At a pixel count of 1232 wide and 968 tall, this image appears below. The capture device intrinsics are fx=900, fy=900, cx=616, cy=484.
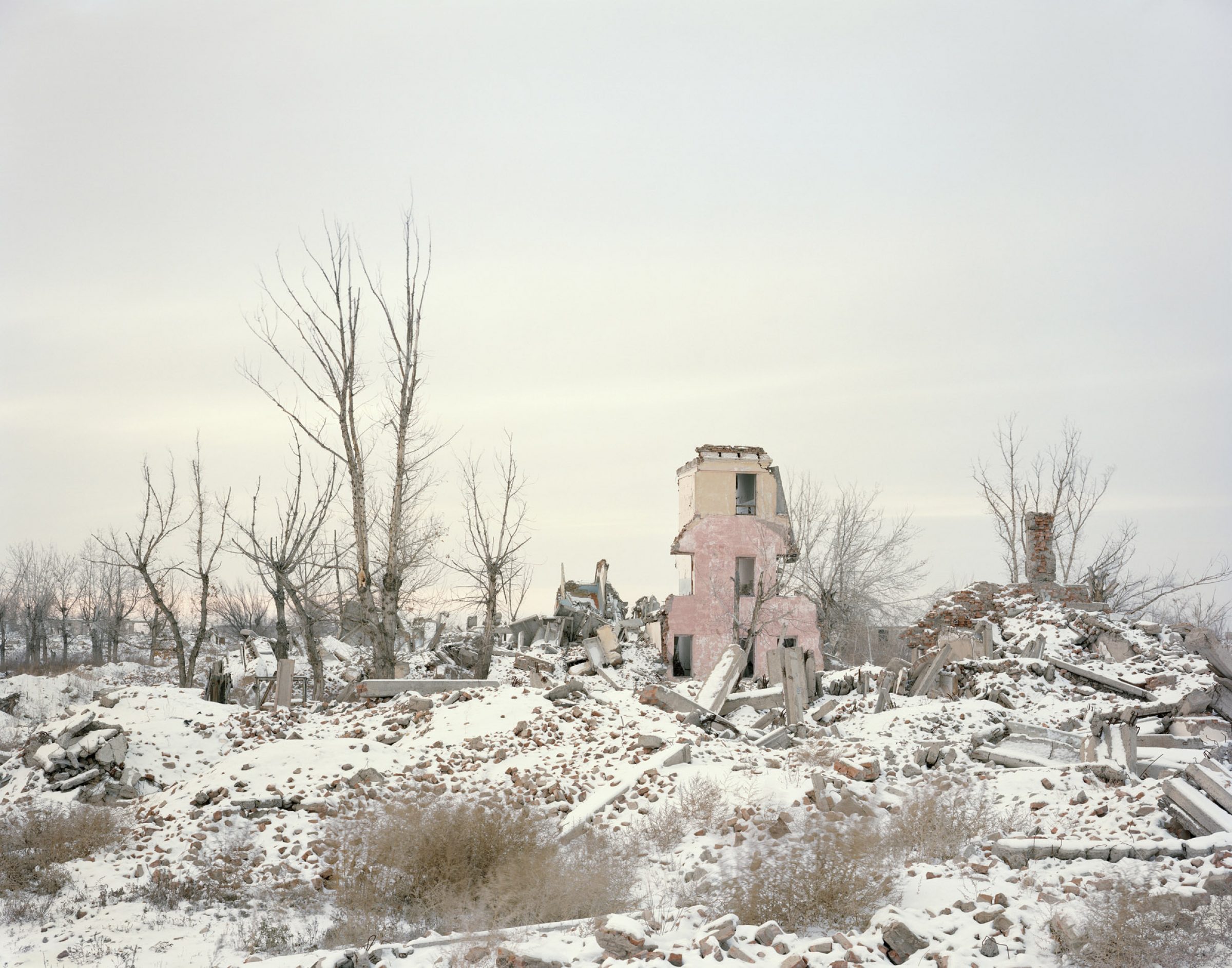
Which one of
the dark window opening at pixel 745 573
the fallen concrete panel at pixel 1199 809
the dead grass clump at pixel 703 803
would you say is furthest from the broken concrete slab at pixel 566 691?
the dark window opening at pixel 745 573

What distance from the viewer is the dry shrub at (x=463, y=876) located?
24.6ft

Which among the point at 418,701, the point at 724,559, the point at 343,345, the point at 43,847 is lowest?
the point at 43,847

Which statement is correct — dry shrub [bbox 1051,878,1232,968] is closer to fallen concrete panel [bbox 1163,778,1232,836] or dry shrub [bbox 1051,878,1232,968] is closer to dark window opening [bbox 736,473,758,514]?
fallen concrete panel [bbox 1163,778,1232,836]

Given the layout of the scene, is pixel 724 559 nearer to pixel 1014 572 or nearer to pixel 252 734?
pixel 1014 572

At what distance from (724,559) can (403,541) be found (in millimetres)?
10311

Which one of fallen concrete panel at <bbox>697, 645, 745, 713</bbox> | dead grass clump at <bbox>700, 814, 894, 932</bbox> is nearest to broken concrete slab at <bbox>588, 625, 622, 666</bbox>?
fallen concrete panel at <bbox>697, 645, 745, 713</bbox>

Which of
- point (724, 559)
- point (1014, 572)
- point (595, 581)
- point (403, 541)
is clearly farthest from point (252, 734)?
point (1014, 572)

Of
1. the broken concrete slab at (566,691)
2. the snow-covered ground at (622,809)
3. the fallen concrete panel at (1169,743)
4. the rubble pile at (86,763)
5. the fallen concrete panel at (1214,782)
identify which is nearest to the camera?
the snow-covered ground at (622,809)

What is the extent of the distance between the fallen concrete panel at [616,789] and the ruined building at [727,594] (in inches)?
648

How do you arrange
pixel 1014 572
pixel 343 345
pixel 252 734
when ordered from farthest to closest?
pixel 1014 572 < pixel 343 345 < pixel 252 734

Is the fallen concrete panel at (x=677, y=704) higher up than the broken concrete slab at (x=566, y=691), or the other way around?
the broken concrete slab at (x=566, y=691)

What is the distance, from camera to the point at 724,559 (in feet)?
94.8

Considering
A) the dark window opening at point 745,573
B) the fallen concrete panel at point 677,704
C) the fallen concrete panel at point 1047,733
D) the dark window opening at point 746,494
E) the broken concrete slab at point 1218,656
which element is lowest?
the fallen concrete panel at point 1047,733

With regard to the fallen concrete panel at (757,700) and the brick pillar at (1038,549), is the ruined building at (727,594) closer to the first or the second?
the brick pillar at (1038,549)
